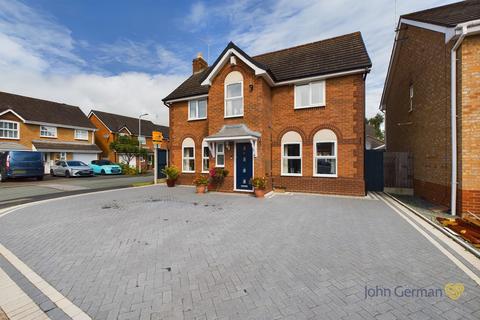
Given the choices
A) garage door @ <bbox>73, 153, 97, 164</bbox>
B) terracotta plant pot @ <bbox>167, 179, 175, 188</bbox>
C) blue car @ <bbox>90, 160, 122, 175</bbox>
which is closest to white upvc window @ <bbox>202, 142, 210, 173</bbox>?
terracotta plant pot @ <bbox>167, 179, 175, 188</bbox>

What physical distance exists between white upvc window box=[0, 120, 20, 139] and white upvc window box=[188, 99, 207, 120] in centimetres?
2214

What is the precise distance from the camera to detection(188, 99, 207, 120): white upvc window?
13.9 m

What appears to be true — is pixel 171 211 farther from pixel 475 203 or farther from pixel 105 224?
pixel 475 203

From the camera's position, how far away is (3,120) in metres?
21.9

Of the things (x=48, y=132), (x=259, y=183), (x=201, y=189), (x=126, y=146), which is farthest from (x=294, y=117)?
(x=48, y=132)

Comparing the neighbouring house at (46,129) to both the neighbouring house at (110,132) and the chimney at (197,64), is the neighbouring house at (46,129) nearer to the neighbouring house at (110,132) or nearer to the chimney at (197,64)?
the neighbouring house at (110,132)

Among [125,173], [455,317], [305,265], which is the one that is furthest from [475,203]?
[125,173]

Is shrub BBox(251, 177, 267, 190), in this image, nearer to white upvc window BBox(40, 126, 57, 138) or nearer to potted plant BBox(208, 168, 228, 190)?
potted plant BBox(208, 168, 228, 190)

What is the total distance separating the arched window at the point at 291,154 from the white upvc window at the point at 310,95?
1.63 metres

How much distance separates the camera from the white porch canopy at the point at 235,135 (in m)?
10.4

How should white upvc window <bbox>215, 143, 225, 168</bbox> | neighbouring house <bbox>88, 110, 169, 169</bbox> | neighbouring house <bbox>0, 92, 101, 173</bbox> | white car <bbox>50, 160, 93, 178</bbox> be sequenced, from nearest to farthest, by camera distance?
white upvc window <bbox>215, 143, 225, 168</bbox>
white car <bbox>50, 160, 93, 178</bbox>
neighbouring house <bbox>0, 92, 101, 173</bbox>
neighbouring house <bbox>88, 110, 169, 169</bbox>

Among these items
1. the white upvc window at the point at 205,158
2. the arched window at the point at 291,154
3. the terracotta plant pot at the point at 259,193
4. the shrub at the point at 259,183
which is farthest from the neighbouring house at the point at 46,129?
the arched window at the point at 291,154

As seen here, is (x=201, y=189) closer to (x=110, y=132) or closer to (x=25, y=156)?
(x=25, y=156)

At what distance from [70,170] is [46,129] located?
28.8ft
